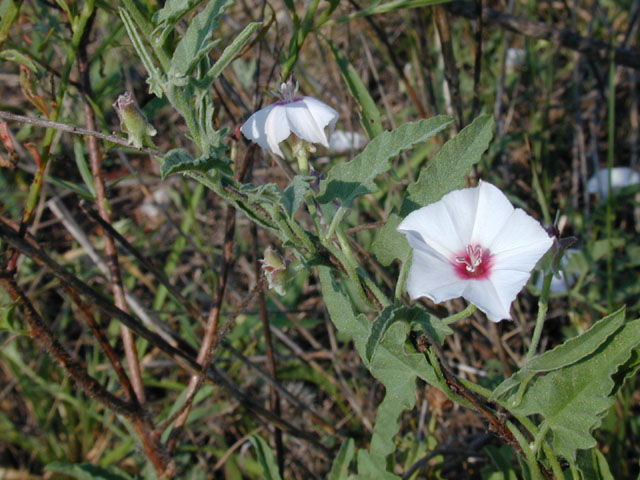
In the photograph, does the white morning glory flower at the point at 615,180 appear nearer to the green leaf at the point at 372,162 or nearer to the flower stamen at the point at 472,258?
the flower stamen at the point at 472,258

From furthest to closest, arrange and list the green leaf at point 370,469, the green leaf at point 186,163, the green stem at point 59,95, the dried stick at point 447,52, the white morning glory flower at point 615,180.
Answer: the white morning glory flower at point 615,180
the dried stick at point 447,52
the green stem at point 59,95
the green leaf at point 370,469
the green leaf at point 186,163

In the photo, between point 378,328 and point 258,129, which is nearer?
point 378,328

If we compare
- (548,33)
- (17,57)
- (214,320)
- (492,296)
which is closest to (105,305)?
(214,320)

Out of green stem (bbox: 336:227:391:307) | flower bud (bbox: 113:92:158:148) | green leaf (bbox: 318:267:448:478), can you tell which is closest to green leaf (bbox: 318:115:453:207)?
green stem (bbox: 336:227:391:307)

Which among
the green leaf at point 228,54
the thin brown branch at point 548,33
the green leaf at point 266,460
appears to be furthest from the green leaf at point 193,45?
the thin brown branch at point 548,33

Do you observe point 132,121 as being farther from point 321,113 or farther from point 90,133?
point 321,113

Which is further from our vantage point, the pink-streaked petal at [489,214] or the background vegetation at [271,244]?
the background vegetation at [271,244]

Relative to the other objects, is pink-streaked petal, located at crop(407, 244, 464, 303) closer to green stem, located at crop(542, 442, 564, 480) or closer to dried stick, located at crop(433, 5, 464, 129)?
green stem, located at crop(542, 442, 564, 480)
